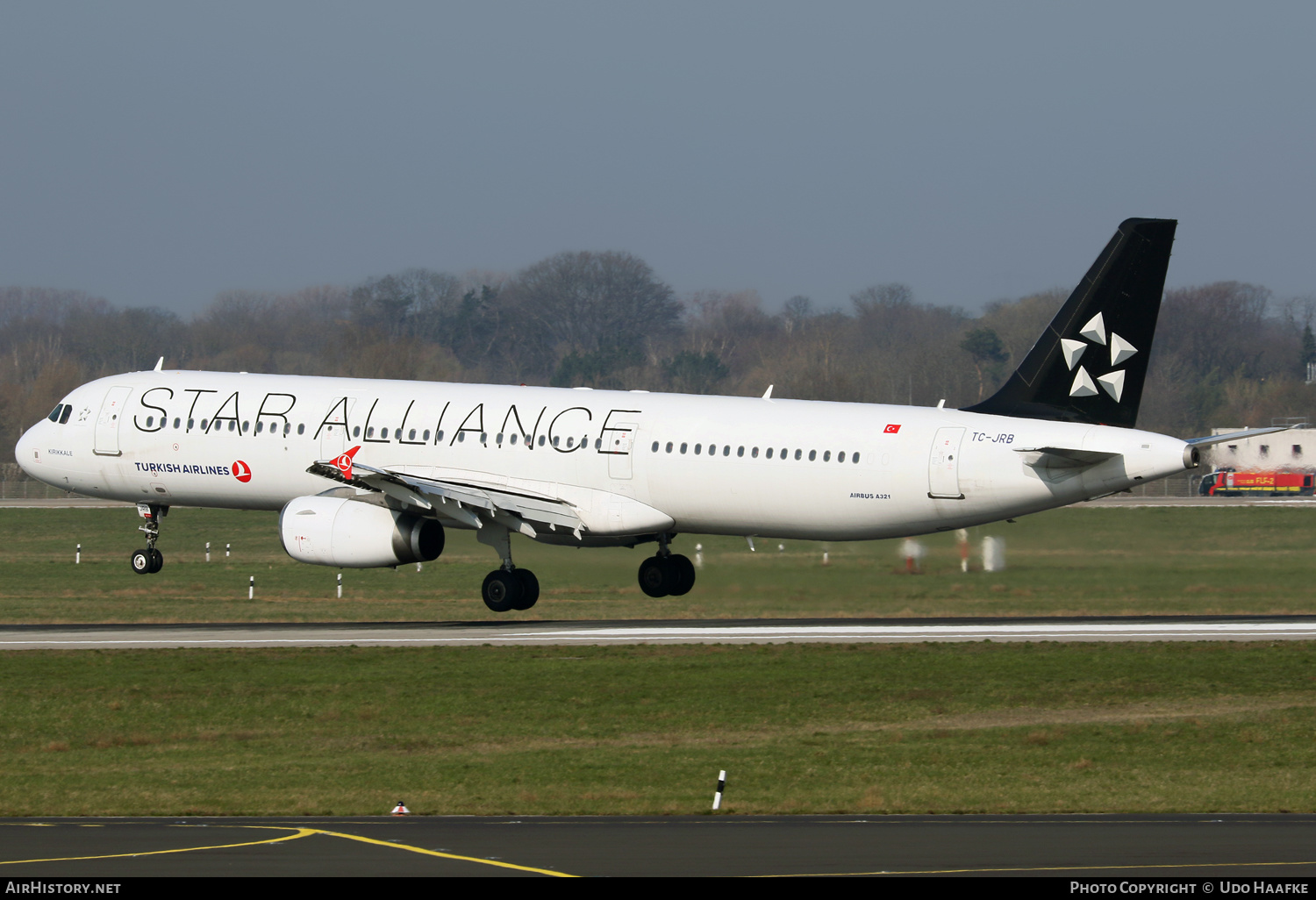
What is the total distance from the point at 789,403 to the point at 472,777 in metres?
20.7

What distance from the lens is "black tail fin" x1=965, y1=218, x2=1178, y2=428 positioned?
4203cm

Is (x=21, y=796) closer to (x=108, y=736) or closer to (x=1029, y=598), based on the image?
(x=108, y=736)

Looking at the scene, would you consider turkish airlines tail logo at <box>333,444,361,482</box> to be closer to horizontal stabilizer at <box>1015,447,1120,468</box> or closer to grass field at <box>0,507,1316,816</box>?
grass field at <box>0,507,1316,816</box>

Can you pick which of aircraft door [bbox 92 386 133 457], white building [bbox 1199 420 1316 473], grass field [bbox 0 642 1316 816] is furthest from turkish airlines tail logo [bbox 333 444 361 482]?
white building [bbox 1199 420 1316 473]

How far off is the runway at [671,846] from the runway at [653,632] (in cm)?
1785

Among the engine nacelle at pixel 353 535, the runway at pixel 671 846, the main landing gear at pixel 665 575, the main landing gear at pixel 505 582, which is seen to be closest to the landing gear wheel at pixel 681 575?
the main landing gear at pixel 665 575

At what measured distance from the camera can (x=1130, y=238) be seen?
1661 inches

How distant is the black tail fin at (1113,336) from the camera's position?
138 ft

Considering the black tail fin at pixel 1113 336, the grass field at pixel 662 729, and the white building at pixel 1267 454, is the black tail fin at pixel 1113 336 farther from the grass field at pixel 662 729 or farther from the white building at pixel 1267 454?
the white building at pixel 1267 454

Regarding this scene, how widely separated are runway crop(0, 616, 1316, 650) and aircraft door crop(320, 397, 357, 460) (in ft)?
15.0

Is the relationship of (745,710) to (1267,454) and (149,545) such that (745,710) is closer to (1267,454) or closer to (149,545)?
(149,545)

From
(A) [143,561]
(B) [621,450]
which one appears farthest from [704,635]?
(A) [143,561]

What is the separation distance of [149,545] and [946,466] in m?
22.8

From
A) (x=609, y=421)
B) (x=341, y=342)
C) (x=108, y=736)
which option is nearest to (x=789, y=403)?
(x=609, y=421)
